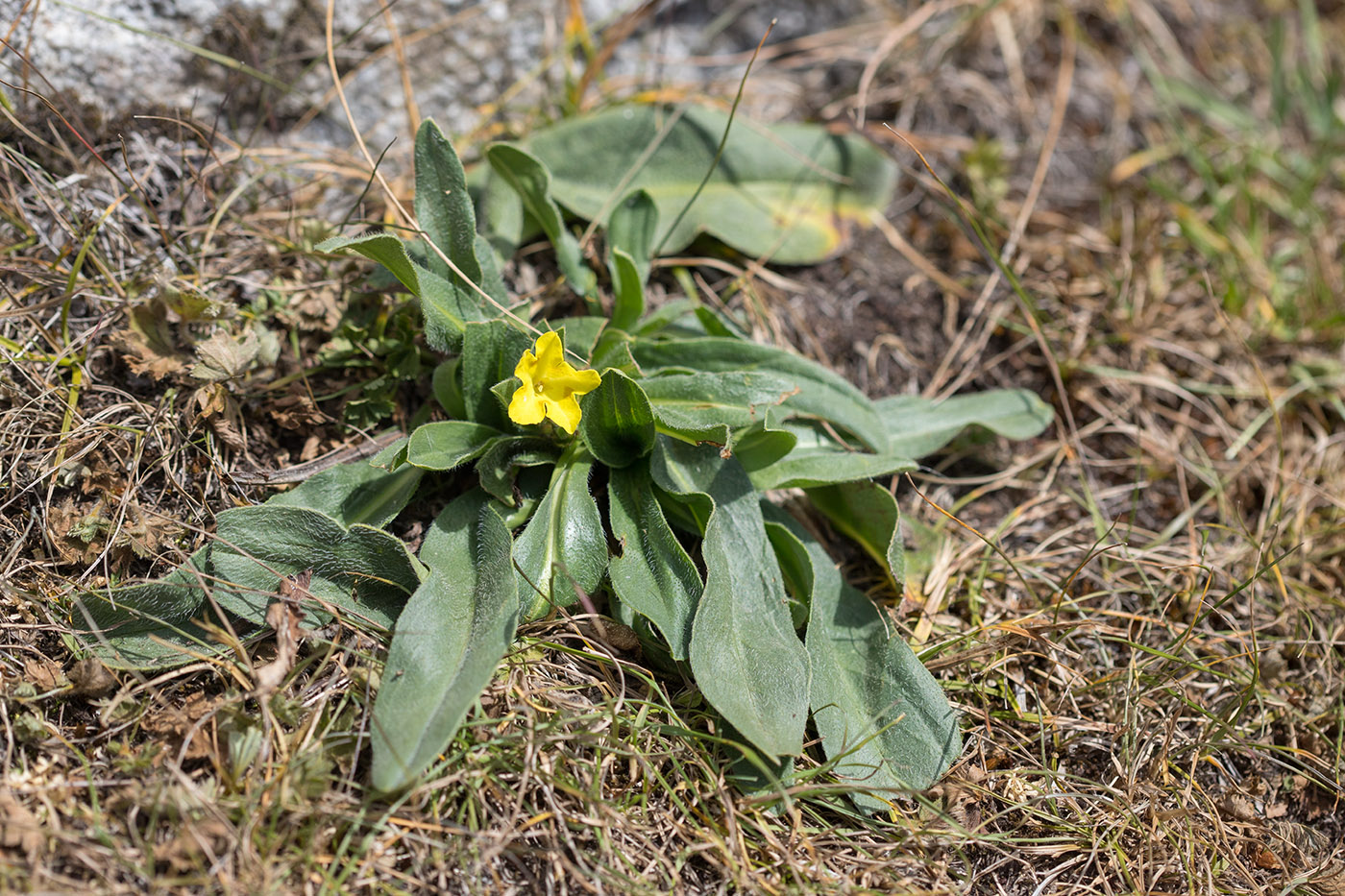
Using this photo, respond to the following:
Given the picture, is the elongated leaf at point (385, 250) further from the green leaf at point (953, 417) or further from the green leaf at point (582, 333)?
the green leaf at point (953, 417)

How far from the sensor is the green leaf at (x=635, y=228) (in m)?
2.89

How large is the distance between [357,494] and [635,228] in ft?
4.02

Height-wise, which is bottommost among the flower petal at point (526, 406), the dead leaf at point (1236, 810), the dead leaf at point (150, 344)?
the dead leaf at point (1236, 810)

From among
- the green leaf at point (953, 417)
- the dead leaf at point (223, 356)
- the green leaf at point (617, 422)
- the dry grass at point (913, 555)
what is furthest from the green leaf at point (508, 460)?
the green leaf at point (953, 417)

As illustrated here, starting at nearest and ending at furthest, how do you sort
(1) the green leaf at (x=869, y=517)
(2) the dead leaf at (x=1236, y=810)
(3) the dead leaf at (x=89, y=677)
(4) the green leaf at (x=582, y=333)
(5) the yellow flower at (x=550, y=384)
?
1. (3) the dead leaf at (x=89, y=677)
2. (5) the yellow flower at (x=550, y=384)
3. (2) the dead leaf at (x=1236, y=810)
4. (1) the green leaf at (x=869, y=517)
5. (4) the green leaf at (x=582, y=333)

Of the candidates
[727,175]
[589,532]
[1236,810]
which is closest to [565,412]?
[589,532]

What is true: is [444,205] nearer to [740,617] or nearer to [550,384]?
[550,384]

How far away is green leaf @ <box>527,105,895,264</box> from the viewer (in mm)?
3209

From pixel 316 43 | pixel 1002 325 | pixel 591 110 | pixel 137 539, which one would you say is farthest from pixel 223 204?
pixel 1002 325

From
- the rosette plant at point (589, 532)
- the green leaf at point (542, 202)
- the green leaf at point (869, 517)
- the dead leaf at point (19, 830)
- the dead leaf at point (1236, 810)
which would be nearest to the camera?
the dead leaf at point (19, 830)

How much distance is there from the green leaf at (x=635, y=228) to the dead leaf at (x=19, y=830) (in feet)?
6.82

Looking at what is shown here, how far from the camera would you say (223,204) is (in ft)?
8.81

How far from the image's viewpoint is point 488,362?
247 centimetres

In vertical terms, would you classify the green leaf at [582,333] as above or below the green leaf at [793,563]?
above
